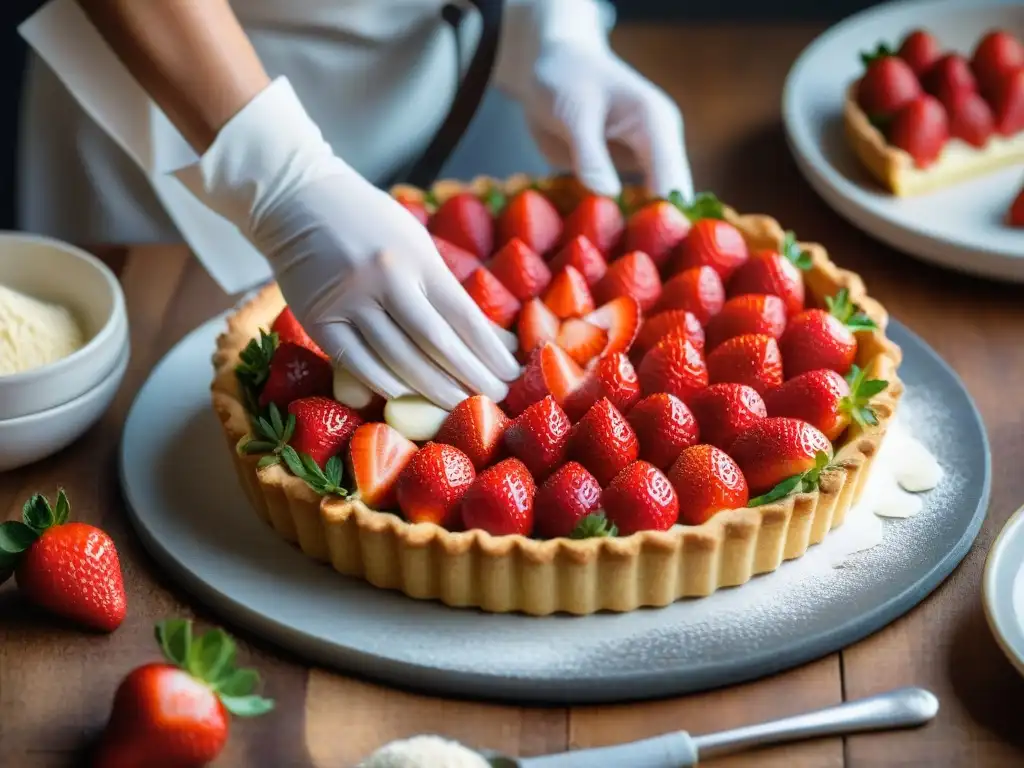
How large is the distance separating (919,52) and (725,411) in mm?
1398

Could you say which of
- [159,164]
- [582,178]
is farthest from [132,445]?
[582,178]

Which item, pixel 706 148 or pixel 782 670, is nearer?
pixel 782 670

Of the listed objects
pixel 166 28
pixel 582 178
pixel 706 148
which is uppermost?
pixel 166 28

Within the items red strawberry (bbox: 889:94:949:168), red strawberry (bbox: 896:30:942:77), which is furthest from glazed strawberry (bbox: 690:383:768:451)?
red strawberry (bbox: 896:30:942:77)

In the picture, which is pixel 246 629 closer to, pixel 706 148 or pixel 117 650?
pixel 117 650

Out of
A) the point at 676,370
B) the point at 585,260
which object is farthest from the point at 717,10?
the point at 676,370

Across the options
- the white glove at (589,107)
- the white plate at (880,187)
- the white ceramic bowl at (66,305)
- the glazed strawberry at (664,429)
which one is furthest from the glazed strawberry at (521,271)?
the white plate at (880,187)

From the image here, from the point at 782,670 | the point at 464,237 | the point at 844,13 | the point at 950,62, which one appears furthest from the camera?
the point at 844,13

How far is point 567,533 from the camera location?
1.91 metres

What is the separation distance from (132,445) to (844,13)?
2.51m

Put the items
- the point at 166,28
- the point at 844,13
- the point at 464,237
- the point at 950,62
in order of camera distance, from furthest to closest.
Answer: the point at 844,13 → the point at 950,62 → the point at 464,237 → the point at 166,28

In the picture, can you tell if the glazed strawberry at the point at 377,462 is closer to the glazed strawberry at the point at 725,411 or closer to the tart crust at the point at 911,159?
the glazed strawberry at the point at 725,411

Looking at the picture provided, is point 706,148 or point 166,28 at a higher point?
point 166,28

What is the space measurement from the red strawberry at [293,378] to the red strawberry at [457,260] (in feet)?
1.12
